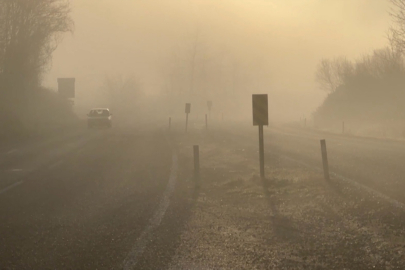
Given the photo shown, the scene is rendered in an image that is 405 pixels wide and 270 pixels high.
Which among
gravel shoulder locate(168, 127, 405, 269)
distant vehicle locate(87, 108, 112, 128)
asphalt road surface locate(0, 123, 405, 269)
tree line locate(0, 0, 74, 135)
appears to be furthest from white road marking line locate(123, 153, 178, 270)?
distant vehicle locate(87, 108, 112, 128)

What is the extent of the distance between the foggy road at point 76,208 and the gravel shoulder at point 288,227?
0.94 metres

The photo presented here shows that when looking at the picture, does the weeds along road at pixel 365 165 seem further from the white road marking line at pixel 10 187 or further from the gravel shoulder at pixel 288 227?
the white road marking line at pixel 10 187

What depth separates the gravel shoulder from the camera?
600 cm

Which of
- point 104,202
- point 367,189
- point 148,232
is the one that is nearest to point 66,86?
point 104,202

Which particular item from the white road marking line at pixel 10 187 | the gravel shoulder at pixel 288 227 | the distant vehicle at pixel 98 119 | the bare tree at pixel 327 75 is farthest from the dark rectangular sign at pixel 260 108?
the bare tree at pixel 327 75

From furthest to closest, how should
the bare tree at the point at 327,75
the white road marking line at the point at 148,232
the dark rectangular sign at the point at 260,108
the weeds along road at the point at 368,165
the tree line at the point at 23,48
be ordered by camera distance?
1. the bare tree at the point at 327,75
2. the tree line at the point at 23,48
3. the dark rectangular sign at the point at 260,108
4. the weeds along road at the point at 368,165
5. the white road marking line at the point at 148,232

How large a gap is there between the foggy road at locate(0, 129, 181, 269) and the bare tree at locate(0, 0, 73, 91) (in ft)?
57.9

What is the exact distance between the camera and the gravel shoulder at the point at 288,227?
600cm

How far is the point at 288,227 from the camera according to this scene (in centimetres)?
776

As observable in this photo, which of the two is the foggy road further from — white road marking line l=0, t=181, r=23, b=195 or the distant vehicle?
the distant vehicle

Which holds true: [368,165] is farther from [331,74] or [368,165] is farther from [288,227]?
[331,74]

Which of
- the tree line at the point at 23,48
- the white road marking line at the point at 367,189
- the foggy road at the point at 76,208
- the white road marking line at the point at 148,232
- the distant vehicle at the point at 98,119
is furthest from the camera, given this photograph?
the distant vehicle at the point at 98,119

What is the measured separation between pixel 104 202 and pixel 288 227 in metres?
4.14

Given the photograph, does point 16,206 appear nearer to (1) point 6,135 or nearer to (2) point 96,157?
(2) point 96,157
